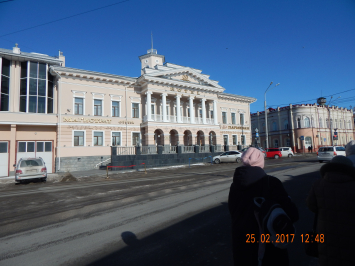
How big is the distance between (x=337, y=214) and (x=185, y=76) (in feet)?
101

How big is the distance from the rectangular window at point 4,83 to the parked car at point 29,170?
32.4ft

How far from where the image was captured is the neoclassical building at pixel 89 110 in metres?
22.6

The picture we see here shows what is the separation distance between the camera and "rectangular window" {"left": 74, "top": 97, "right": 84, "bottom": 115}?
25.2m

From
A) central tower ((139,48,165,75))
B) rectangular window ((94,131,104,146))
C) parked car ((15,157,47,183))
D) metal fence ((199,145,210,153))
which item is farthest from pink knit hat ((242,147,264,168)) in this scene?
central tower ((139,48,165,75))

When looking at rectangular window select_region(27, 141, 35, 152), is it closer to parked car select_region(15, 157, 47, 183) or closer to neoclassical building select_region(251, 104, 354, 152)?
parked car select_region(15, 157, 47, 183)

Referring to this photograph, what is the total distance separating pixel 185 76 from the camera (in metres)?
31.6

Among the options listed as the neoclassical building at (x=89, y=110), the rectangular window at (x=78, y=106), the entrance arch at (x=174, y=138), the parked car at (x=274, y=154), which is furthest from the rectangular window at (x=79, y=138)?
the parked car at (x=274, y=154)

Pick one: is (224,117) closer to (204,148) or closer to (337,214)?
(204,148)

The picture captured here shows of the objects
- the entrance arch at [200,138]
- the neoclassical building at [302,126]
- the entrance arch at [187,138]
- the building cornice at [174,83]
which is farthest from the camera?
the neoclassical building at [302,126]

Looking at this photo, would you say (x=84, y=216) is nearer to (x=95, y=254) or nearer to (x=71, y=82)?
(x=95, y=254)

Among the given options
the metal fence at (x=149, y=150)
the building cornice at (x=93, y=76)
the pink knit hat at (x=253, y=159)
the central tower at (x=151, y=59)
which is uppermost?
the central tower at (x=151, y=59)

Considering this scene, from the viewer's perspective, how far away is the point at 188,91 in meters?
31.8

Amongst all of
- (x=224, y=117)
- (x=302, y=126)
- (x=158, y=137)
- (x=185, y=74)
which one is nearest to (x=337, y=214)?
(x=158, y=137)

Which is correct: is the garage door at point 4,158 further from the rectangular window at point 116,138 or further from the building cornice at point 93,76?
the rectangular window at point 116,138
